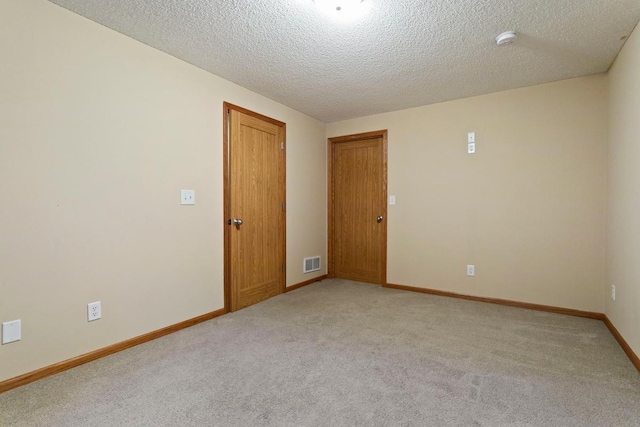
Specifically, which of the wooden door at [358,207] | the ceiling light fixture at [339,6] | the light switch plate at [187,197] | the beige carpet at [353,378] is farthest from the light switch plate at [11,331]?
the wooden door at [358,207]

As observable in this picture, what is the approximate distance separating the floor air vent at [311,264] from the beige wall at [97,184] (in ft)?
4.81

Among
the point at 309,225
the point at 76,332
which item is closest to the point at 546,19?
the point at 309,225

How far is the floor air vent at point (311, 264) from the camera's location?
4297 millimetres

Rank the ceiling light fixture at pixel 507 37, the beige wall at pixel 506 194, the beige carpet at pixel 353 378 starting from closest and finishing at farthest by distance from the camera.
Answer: the beige carpet at pixel 353 378, the ceiling light fixture at pixel 507 37, the beige wall at pixel 506 194

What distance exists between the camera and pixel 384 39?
2326mm

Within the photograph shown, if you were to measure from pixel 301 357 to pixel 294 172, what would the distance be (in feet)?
8.18

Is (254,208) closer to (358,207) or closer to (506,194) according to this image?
(358,207)

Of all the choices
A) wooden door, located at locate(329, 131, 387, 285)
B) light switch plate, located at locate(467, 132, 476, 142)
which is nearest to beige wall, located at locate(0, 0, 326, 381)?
wooden door, located at locate(329, 131, 387, 285)

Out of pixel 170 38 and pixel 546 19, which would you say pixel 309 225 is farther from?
pixel 546 19

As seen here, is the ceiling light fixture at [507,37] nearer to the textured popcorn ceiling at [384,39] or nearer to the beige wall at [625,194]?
the textured popcorn ceiling at [384,39]

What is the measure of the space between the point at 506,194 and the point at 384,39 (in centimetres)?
221

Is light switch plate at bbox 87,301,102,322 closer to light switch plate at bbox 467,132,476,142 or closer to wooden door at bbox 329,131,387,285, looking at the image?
wooden door at bbox 329,131,387,285

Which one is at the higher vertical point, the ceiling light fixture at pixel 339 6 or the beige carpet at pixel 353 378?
the ceiling light fixture at pixel 339 6

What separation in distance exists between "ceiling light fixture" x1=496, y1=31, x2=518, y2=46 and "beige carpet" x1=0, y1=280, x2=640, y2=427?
234cm
